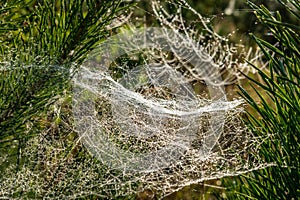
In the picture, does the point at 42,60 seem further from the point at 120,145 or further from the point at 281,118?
the point at 281,118

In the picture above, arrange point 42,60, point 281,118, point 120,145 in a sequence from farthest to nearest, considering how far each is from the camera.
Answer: point 120,145 < point 42,60 < point 281,118

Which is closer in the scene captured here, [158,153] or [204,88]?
[158,153]

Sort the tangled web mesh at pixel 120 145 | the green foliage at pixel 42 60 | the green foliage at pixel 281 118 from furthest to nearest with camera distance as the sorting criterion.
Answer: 1. the tangled web mesh at pixel 120 145
2. the green foliage at pixel 42 60
3. the green foliage at pixel 281 118

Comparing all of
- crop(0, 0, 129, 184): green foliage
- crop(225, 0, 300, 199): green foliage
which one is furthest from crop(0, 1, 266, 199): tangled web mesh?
crop(225, 0, 300, 199): green foliage

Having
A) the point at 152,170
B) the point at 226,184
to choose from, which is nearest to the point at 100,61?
the point at 152,170

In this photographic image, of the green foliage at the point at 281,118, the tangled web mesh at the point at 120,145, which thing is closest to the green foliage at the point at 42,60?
the tangled web mesh at the point at 120,145

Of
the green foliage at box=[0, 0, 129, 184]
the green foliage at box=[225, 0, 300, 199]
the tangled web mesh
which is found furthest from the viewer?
the tangled web mesh

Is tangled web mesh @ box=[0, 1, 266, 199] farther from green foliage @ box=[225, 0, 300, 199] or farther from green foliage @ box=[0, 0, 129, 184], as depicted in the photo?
green foliage @ box=[225, 0, 300, 199]

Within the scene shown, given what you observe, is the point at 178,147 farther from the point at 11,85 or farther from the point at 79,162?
the point at 11,85

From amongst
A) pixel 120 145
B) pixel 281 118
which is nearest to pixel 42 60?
pixel 120 145

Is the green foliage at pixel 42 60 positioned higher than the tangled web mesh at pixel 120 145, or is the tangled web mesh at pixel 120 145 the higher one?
the green foliage at pixel 42 60

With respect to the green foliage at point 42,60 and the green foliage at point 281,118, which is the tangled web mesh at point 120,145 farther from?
the green foliage at point 281,118
